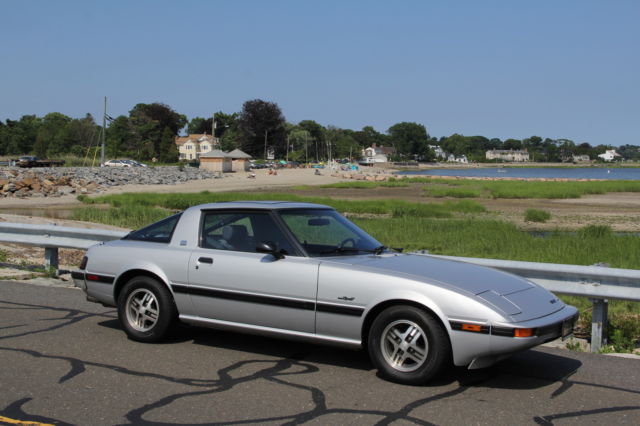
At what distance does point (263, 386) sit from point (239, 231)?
5.61 ft

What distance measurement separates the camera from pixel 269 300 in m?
6.43

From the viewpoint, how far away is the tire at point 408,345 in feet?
18.6

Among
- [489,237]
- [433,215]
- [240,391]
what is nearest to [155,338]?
[240,391]

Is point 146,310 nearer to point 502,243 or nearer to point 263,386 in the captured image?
point 263,386

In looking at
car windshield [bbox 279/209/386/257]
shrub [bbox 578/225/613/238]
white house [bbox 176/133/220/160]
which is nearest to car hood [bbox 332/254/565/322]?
car windshield [bbox 279/209/386/257]

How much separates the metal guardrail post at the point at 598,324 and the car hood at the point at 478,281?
113 cm

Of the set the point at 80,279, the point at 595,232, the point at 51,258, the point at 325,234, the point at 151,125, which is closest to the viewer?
the point at 325,234

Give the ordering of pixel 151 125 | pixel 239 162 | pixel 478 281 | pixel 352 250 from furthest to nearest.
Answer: pixel 151 125 → pixel 239 162 → pixel 352 250 → pixel 478 281

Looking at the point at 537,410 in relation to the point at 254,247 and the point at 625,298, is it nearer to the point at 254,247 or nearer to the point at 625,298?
the point at 625,298

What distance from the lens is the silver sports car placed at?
222 inches

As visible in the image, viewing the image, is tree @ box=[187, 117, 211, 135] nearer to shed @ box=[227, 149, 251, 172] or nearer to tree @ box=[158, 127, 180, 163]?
tree @ box=[158, 127, 180, 163]

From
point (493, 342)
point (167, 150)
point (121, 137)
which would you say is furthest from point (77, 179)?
point (121, 137)

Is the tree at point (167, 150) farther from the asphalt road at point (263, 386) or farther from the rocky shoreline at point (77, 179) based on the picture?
the asphalt road at point (263, 386)

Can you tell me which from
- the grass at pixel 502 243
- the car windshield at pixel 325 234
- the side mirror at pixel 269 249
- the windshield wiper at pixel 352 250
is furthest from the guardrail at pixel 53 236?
the grass at pixel 502 243
